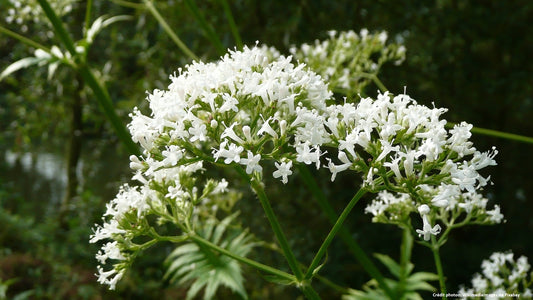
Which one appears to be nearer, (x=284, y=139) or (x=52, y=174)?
(x=284, y=139)

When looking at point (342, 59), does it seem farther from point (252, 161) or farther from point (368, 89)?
point (368, 89)

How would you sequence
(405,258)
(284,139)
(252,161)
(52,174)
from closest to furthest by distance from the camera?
(252,161)
(284,139)
(405,258)
(52,174)

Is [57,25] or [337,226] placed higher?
[57,25]

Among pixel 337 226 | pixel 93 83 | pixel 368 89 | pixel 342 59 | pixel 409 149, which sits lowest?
pixel 337 226

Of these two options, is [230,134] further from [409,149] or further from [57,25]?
[57,25]

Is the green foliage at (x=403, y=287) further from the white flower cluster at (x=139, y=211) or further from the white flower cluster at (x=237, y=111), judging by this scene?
the white flower cluster at (x=237, y=111)

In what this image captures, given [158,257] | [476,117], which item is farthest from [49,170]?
[476,117]

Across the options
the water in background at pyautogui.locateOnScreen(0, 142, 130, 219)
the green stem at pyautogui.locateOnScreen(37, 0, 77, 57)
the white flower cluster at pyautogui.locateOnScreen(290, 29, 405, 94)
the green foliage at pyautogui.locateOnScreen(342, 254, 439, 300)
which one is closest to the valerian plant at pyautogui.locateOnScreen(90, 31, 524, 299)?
the green stem at pyautogui.locateOnScreen(37, 0, 77, 57)

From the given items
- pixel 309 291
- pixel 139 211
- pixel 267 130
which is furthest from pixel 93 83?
pixel 309 291

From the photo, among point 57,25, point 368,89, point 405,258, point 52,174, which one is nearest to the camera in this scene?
point 57,25
